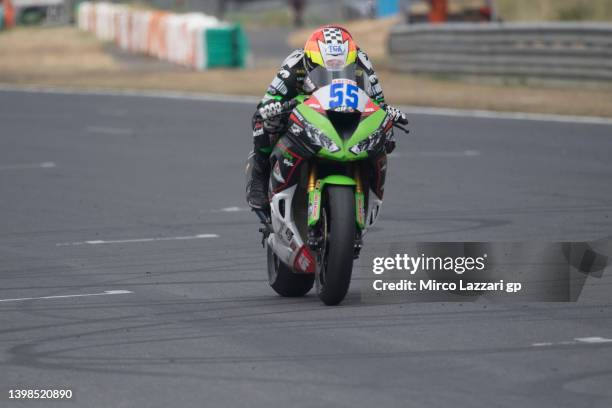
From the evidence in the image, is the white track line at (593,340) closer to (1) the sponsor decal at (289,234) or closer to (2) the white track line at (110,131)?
(1) the sponsor decal at (289,234)

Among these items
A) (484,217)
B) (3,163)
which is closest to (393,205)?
(484,217)

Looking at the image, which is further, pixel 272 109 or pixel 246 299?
pixel 246 299

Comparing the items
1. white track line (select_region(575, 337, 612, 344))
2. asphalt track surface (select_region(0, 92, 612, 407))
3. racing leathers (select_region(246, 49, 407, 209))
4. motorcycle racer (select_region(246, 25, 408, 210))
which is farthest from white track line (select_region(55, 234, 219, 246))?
white track line (select_region(575, 337, 612, 344))

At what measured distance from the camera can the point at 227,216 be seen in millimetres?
14211

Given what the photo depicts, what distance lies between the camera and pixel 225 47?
4006 centimetres

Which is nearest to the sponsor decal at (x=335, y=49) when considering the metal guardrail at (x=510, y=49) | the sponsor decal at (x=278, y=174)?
the sponsor decal at (x=278, y=174)

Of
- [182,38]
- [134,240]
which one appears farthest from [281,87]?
[182,38]

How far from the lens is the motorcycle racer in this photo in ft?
29.1

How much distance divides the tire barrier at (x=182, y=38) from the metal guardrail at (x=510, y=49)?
6664mm

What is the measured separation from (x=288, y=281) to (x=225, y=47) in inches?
1225

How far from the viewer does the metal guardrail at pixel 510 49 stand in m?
27.6

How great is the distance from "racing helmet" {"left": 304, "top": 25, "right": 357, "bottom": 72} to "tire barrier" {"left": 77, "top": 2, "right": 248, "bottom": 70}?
3109cm

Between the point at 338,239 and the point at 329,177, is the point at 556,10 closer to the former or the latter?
the point at 329,177

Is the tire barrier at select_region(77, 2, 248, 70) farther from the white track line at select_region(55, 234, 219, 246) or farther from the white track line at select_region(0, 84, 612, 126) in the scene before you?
the white track line at select_region(55, 234, 219, 246)
